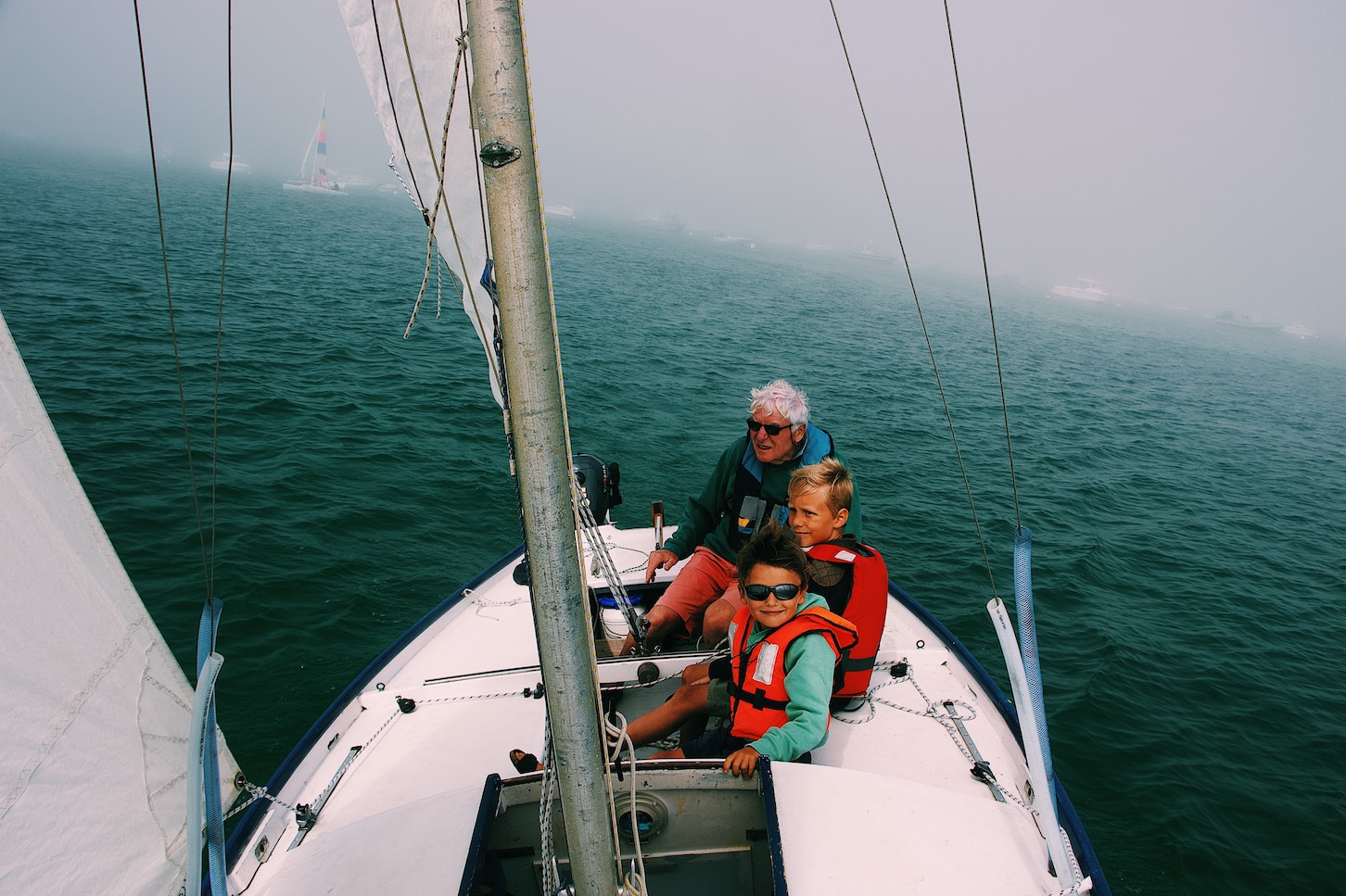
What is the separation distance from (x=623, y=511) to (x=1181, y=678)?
724 centimetres

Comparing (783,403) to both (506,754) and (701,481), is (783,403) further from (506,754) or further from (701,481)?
(701,481)

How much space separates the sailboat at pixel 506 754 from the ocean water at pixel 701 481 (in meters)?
0.45

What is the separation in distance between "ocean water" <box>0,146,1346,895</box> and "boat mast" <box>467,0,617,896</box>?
136 cm

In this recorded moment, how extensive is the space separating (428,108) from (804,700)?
2.82 metres

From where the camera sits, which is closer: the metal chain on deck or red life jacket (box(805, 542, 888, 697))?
red life jacket (box(805, 542, 888, 697))

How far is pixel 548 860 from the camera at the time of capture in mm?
1867

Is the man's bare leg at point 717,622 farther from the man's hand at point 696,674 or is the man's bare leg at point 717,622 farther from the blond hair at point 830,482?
the blond hair at point 830,482

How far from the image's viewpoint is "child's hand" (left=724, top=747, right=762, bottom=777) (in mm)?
2365

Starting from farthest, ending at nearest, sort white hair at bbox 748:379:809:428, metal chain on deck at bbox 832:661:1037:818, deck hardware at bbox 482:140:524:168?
white hair at bbox 748:379:809:428 < metal chain on deck at bbox 832:661:1037:818 < deck hardware at bbox 482:140:524:168

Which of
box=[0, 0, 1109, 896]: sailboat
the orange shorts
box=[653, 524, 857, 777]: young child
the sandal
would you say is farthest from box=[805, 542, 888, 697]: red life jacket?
the sandal

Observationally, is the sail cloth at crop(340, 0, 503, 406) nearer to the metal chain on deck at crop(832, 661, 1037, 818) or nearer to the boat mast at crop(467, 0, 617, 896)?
the boat mast at crop(467, 0, 617, 896)

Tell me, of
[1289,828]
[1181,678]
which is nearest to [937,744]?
[1289,828]

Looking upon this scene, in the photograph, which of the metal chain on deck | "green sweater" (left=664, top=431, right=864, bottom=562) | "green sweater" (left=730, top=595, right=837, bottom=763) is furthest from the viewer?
"green sweater" (left=664, top=431, right=864, bottom=562)

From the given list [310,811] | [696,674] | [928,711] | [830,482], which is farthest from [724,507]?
[310,811]
